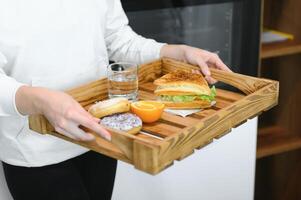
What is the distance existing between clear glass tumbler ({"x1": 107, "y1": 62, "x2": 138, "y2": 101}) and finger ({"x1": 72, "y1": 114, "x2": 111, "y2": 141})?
278mm

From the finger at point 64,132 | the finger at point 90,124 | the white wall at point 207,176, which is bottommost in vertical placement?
the white wall at point 207,176

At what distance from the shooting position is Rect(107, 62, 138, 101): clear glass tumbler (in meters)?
1.21

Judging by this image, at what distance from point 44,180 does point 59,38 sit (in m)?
0.33

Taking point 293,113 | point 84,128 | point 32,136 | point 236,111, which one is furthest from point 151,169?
point 293,113

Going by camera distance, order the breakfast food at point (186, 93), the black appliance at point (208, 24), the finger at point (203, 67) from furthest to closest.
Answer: the black appliance at point (208, 24) < the finger at point (203, 67) < the breakfast food at point (186, 93)

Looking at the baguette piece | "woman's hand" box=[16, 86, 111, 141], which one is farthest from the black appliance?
"woman's hand" box=[16, 86, 111, 141]

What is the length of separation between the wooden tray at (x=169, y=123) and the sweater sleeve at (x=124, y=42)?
0.15 feet

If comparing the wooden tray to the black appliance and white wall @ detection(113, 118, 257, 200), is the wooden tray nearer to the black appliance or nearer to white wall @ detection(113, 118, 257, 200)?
the black appliance

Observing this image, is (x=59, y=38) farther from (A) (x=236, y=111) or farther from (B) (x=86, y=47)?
(A) (x=236, y=111)

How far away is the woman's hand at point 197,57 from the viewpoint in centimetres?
131

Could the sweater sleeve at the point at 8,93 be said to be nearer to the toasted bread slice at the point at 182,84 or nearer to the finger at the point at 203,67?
the toasted bread slice at the point at 182,84

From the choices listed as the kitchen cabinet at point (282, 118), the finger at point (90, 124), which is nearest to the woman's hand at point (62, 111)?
the finger at point (90, 124)

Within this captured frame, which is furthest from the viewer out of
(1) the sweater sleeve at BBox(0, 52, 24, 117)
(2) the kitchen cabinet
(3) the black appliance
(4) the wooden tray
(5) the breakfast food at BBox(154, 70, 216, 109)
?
(2) the kitchen cabinet

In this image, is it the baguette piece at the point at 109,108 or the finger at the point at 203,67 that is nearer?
the baguette piece at the point at 109,108
